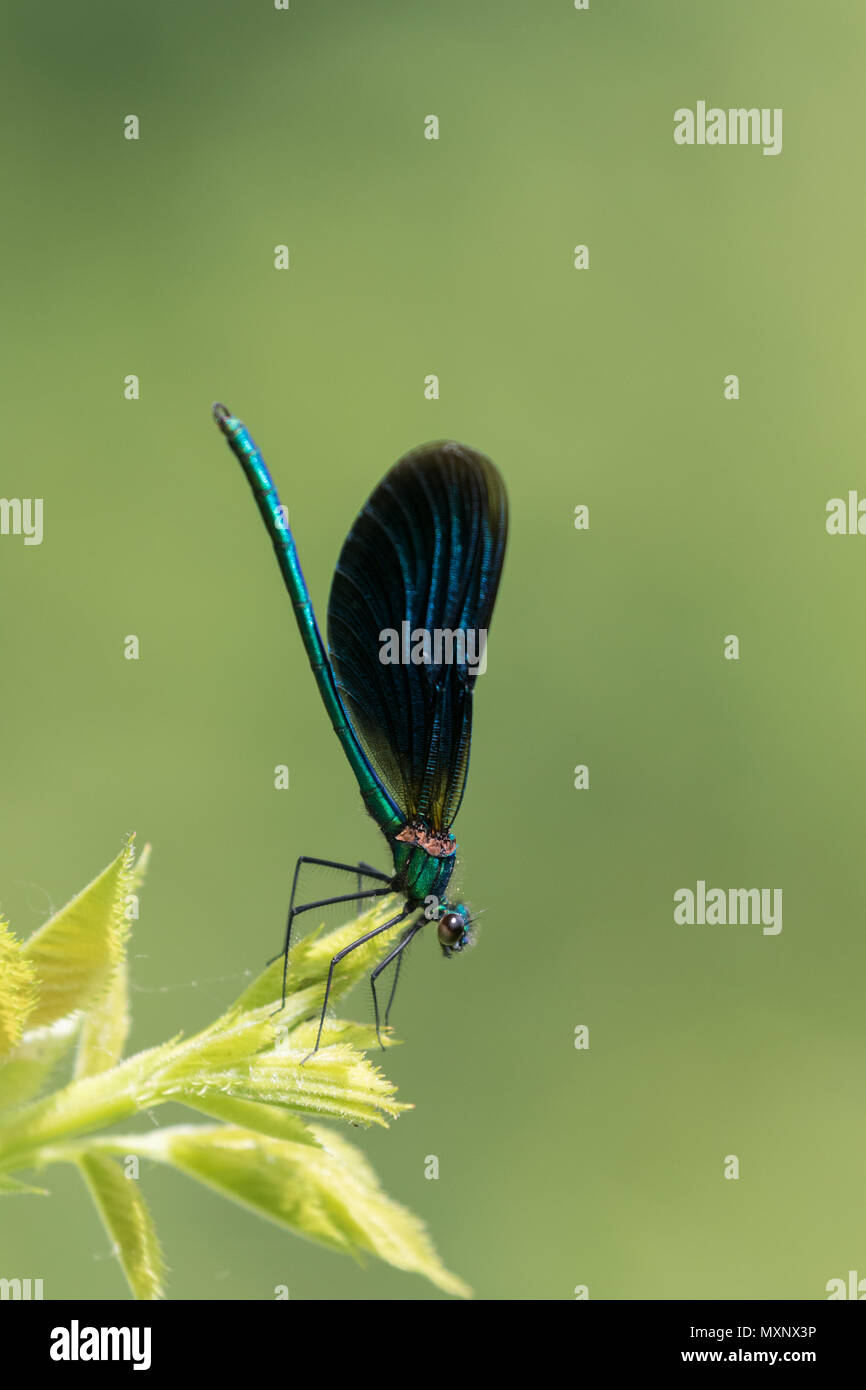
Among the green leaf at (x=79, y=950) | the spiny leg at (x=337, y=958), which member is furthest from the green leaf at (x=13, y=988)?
the spiny leg at (x=337, y=958)

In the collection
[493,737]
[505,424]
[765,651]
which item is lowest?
[493,737]

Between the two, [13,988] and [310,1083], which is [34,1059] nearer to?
[13,988]

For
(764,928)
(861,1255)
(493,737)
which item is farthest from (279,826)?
(861,1255)

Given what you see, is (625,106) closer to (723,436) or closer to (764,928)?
(723,436)

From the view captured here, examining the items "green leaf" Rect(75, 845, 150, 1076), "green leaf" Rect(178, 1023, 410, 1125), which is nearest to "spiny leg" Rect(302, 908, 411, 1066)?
"green leaf" Rect(178, 1023, 410, 1125)

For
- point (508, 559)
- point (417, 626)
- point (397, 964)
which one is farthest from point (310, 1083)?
point (508, 559)

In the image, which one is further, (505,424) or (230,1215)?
(505,424)

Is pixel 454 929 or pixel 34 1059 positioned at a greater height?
pixel 454 929

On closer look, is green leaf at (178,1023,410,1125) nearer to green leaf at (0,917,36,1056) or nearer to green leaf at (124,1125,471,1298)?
green leaf at (124,1125,471,1298)
